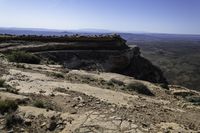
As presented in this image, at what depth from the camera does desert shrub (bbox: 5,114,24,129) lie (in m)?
10.3

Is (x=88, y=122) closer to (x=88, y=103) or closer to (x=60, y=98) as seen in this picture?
(x=88, y=103)

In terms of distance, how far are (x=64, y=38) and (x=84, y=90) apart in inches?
835

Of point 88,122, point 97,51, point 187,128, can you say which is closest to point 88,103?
point 88,122

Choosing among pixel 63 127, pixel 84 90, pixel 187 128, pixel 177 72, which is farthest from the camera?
pixel 177 72

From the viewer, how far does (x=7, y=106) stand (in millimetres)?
11266

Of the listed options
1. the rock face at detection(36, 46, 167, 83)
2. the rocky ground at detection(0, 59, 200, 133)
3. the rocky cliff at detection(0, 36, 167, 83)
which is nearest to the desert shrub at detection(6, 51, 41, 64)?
the rocky cliff at detection(0, 36, 167, 83)

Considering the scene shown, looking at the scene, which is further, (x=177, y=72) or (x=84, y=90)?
(x=177, y=72)

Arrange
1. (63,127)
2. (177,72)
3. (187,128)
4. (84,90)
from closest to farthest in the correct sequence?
(63,127) < (187,128) < (84,90) < (177,72)

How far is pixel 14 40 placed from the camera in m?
35.0

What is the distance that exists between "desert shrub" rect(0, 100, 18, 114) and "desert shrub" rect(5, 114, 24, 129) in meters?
0.68

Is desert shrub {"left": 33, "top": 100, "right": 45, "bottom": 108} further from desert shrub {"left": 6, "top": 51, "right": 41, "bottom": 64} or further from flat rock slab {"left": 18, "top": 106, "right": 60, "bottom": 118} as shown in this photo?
desert shrub {"left": 6, "top": 51, "right": 41, "bottom": 64}

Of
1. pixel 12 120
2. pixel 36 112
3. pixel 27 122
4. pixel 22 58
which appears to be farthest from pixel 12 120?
pixel 22 58

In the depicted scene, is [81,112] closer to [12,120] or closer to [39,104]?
[39,104]

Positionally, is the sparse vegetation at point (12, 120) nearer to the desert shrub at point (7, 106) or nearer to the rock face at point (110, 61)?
the desert shrub at point (7, 106)
